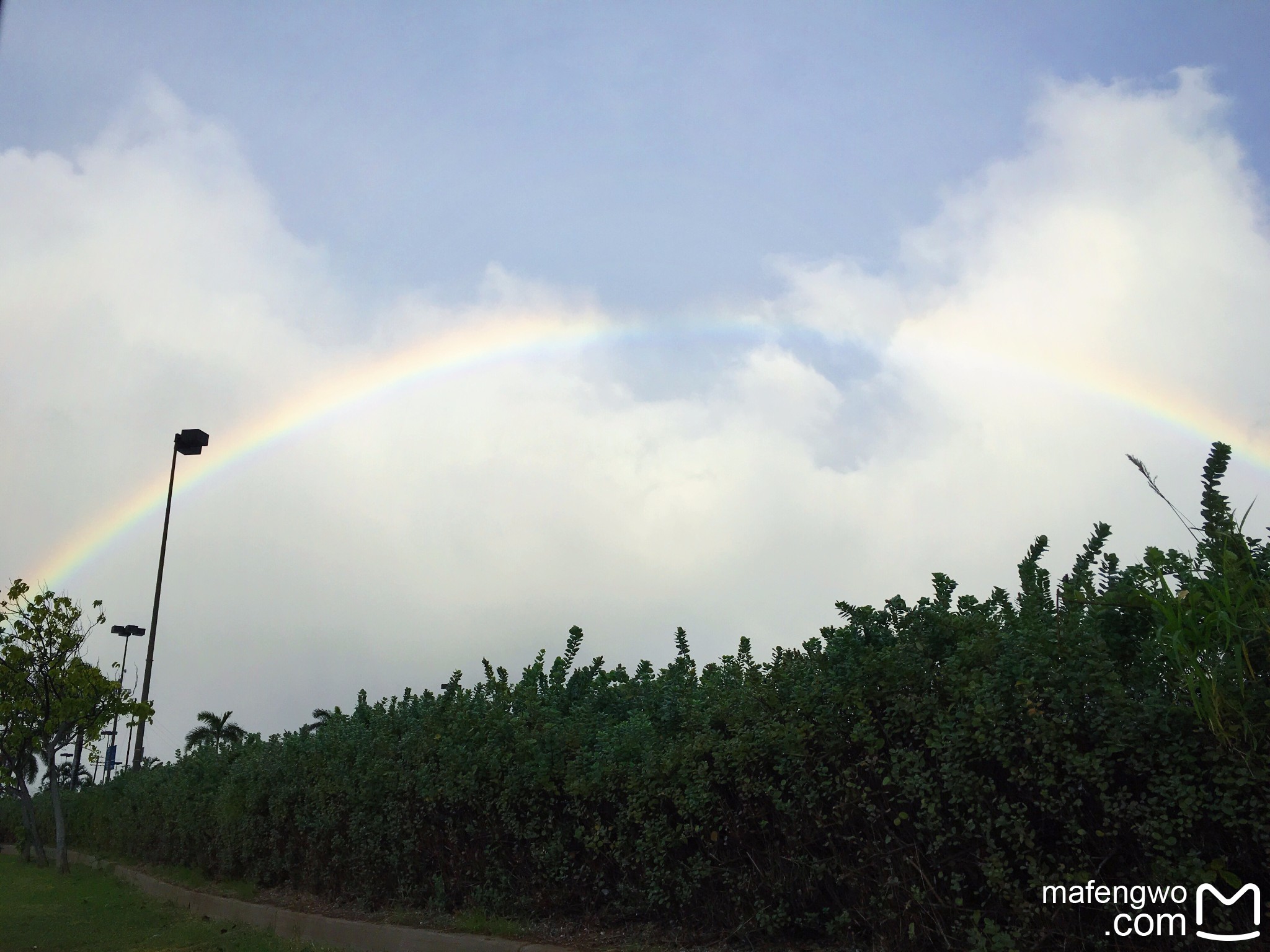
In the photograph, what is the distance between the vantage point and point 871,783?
17.0ft

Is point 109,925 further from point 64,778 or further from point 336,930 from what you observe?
point 64,778

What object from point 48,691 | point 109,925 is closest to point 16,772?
point 48,691

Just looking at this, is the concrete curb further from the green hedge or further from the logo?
the logo

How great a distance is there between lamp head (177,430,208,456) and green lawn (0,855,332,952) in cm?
1185

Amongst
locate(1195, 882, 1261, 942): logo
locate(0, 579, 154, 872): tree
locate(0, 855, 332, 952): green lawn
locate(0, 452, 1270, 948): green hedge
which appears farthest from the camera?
locate(0, 579, 154, 872): tree

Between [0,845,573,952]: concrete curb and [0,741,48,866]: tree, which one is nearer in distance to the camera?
[0,845,573,952]: concrete curb

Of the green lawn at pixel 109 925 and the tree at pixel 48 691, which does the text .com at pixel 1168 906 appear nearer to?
the green lawn at pixel 109 925

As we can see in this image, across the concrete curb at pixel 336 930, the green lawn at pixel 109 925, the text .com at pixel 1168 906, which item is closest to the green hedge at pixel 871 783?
the text .com at pixel 1168 906

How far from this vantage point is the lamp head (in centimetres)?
2553

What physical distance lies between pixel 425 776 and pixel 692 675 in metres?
2.99

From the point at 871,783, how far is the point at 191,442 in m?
24.5

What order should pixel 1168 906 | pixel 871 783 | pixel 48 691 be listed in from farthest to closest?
pixel 48 691
pixel 871 783
pixel 1168 906

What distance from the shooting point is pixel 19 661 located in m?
21.2

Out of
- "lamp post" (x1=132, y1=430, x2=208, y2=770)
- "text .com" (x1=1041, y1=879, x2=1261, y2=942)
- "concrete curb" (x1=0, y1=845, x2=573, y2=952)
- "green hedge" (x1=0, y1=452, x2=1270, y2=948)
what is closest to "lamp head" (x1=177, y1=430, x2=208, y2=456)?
"lamp post" (x1=132, y1=430, x2=208, y2=770)
